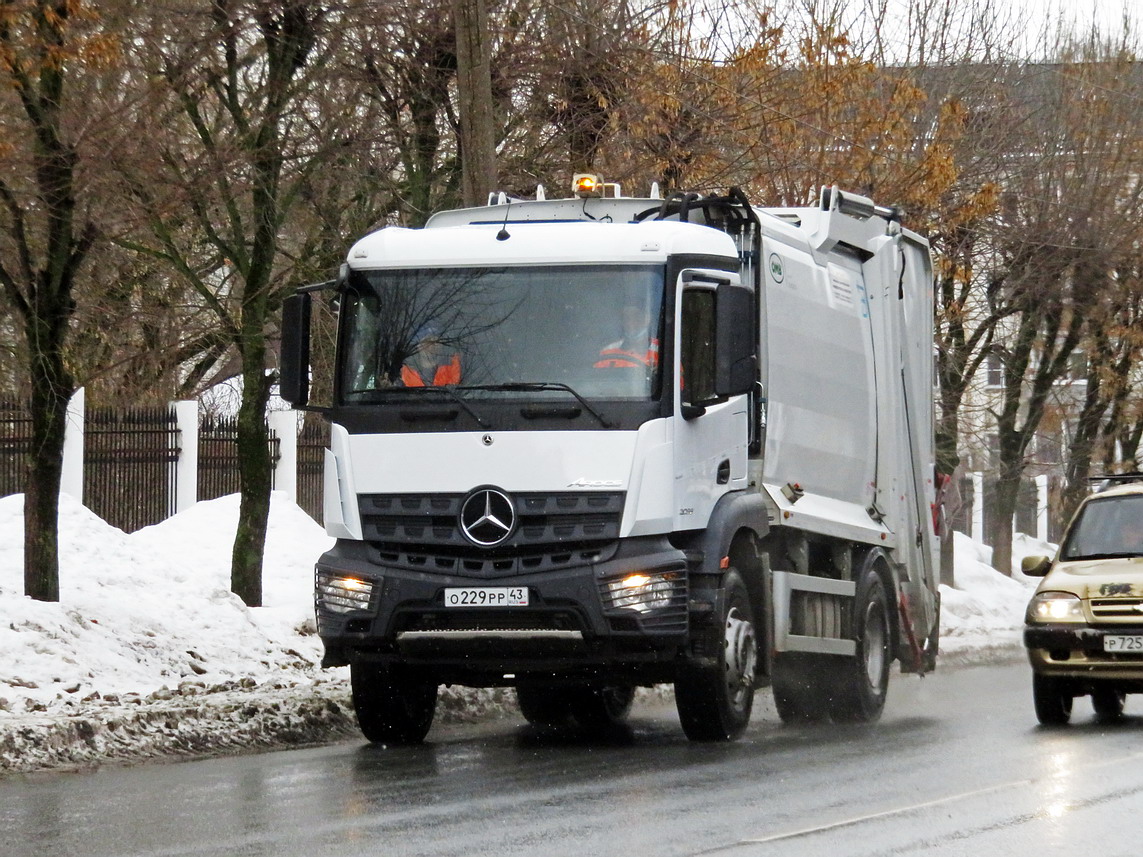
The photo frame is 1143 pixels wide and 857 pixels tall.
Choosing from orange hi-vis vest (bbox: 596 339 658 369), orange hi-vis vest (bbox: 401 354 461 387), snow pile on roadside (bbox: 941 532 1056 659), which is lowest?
snow pile on roadside (bbox: 941 532 1056 659)

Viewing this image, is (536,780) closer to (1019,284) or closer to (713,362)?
(713,362)

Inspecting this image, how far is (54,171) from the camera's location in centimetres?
1295

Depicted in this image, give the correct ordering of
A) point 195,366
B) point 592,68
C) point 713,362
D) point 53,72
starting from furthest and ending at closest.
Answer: point 195,366
point 592,68
point 53,72
point 713,362

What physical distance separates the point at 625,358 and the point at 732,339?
0.61 metres

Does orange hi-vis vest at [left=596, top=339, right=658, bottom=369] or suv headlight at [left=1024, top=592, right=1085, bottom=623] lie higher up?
orange hi-vis vest at [left=596, top=339, right=658, bottom=369]

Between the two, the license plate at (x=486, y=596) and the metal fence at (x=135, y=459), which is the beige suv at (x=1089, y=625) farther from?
the metal fence at (x=135, y=459)

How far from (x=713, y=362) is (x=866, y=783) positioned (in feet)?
8.42

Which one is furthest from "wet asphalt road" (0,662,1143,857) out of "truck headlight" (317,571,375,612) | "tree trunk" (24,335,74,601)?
"tree trunk" (24,335,74,601)

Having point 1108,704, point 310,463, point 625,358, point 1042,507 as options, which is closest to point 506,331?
point 625,358

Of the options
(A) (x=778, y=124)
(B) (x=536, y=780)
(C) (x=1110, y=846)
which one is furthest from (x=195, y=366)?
(C) (x=1110, y=846)

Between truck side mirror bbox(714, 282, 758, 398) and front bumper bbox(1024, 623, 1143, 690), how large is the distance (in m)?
3.13

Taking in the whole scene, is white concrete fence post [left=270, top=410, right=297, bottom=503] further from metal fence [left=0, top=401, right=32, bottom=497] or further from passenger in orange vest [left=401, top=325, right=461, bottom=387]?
passenger in orange vest [left=401, top=325, right=461, bottom=387]

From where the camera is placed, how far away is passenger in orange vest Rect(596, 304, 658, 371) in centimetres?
1022

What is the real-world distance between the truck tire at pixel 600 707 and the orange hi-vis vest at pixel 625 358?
3.15m
